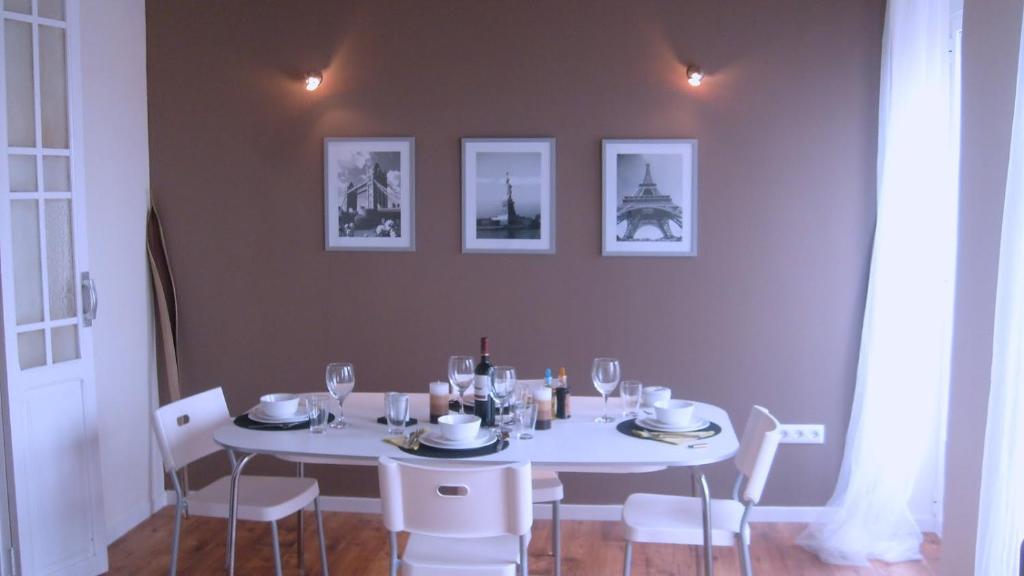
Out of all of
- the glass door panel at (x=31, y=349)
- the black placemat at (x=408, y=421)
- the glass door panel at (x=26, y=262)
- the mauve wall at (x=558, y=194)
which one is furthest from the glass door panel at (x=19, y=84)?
the black placemat at (x=408, y=421)

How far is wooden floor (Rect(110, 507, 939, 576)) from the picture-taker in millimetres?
3688

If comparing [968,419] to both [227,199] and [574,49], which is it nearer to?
[574,49]

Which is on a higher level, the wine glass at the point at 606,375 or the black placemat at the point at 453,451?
the wine glass at the point at 606,375

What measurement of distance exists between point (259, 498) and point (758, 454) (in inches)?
69.5

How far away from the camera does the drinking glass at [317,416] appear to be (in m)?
2.93

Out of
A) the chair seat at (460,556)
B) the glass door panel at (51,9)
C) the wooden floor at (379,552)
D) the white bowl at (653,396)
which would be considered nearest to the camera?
the chair seat at (460,556)

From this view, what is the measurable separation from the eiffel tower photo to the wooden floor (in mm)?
1433

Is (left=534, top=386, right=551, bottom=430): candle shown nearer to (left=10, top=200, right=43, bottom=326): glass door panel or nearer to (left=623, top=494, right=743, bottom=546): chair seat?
(left=623, top=494, right=743, bottom=546): chair seat

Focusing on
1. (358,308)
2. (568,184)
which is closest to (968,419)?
(568,184)

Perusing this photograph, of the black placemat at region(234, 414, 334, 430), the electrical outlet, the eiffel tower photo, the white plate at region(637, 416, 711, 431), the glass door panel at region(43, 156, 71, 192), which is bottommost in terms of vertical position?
the electrical outlet

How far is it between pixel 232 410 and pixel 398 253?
1168 mm

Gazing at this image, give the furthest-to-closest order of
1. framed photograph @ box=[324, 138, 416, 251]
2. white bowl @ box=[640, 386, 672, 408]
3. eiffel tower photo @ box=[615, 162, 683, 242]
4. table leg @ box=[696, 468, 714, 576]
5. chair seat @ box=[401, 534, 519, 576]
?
1. framed photograph @ box=[324, 138, 416, 251]
2. eiffel tower photo @ box=[615, 162, 683, 242]
3. white bowl @ box=[640, 386, 672, 408]
4. table leg @ box=[696, 468, 714, 576]
5. chair seat @ box=[401, 534, 519, 576]

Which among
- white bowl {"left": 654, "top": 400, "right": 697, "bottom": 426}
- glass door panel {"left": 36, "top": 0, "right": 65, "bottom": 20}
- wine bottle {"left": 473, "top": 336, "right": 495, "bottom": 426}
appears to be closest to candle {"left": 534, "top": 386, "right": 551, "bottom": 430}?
wine bottle {"left": 473, "top": 336, "right": 495, "bottom": 426}

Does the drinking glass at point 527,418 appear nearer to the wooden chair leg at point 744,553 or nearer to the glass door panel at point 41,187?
the wooden chair leg at point 744,553
